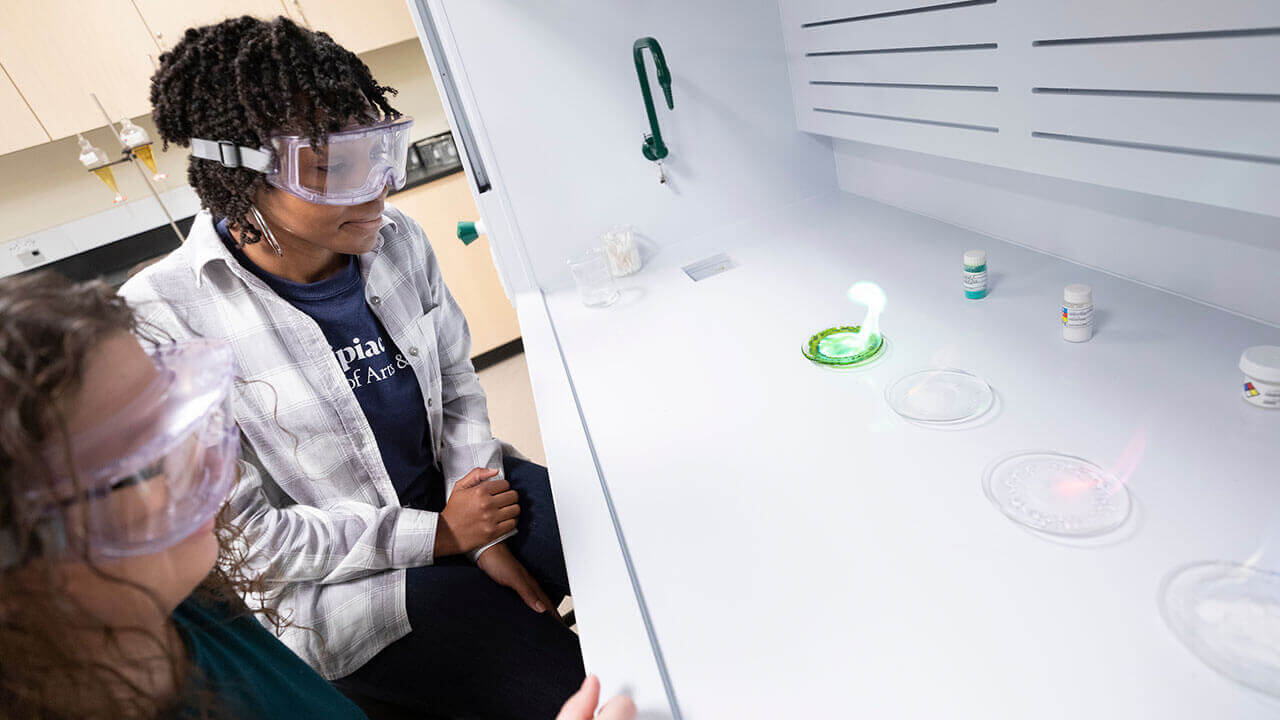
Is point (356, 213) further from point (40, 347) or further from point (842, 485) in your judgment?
point (842, 485)

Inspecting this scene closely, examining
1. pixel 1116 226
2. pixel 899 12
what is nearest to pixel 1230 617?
pixel 1116 226

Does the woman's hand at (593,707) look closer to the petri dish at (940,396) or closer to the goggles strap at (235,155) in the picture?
the petri dish at (940,396)

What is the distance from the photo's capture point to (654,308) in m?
1.39

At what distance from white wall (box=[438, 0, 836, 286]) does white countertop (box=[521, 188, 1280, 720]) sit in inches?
21.4

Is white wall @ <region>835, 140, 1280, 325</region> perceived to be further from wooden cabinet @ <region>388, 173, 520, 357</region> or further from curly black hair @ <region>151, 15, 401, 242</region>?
wooden cabinet @ <region>388, 173, 520, 357</region>

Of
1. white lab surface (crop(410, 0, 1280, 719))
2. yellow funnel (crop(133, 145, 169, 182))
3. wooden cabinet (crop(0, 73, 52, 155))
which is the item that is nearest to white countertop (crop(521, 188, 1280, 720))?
white lab surface (crop(410, 0, 1280, 719))

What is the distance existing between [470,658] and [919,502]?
72 cm

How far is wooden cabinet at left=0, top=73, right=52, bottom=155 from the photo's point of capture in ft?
8.64

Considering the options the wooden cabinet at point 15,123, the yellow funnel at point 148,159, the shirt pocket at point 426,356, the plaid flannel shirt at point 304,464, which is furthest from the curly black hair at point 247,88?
the wooden cabinet at point 15,123

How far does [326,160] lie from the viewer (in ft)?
3.21

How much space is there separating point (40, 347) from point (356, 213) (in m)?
0.65

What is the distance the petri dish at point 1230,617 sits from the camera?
20.3 inches

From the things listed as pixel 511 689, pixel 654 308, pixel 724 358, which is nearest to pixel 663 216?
pixel 654 308

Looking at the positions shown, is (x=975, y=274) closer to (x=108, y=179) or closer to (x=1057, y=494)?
Result: (x=1057, y=494)
